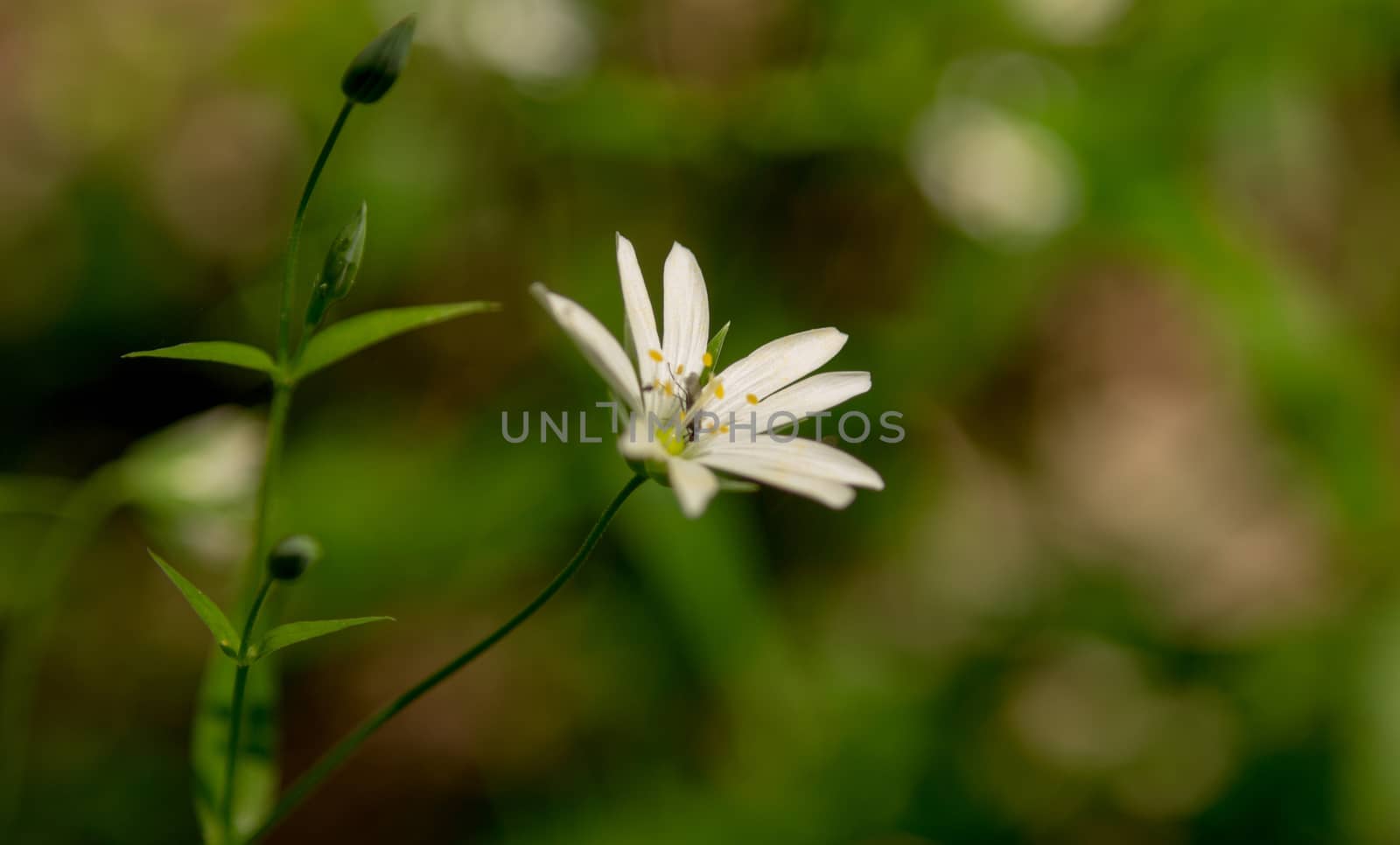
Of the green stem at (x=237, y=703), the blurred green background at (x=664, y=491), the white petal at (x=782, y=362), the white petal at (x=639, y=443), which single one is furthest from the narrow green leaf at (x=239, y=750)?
the blurred green background at (x=664, y=491)

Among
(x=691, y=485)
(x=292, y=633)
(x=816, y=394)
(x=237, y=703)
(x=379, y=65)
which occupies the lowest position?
(x=237, y=703)

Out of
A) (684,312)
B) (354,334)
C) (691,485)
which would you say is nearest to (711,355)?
(684,312)

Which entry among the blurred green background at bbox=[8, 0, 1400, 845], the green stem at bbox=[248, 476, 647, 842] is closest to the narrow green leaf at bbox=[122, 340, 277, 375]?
the green stem at bbox=[248, 476, 647, 842]

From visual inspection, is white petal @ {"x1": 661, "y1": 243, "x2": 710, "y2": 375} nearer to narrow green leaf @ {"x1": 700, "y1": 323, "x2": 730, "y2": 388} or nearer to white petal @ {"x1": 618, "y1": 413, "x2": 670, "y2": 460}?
narrow green leaf @ {"x1": 700, "y1": 323, "x2": 730, "y2": 388}

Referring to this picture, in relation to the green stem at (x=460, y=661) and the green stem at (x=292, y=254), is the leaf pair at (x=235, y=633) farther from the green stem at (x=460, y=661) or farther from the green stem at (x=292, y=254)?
the green stem at (x=292, y=254)

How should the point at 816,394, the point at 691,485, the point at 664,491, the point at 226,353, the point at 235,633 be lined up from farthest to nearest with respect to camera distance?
1. the point at 664,491
2. the point at 816,394
3. the point at 235,633
4. the point at 226,353
5. the point at 691,485

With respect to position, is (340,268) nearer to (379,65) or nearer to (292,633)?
(379,65)
